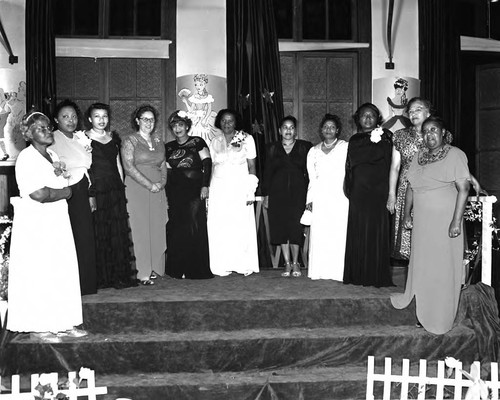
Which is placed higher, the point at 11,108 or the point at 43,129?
the point at 11,108

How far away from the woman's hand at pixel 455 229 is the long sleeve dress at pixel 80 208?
8.22 feet

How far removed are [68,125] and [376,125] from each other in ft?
7.81

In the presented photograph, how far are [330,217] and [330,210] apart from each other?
6 centimetres

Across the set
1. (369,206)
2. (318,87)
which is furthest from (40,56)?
(369,206)

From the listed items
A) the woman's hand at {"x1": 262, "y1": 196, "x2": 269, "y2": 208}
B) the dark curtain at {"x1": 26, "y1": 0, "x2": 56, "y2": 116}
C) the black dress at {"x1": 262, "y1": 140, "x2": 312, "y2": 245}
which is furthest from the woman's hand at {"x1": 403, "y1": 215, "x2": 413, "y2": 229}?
the dark curtain at {"x1": 26, "y1": 0, "x2": 56, "y2": 116}

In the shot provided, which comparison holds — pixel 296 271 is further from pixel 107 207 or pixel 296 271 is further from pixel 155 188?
pixel 107 207

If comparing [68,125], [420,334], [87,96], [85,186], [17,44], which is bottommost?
[420,334]

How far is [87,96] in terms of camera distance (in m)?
8.38

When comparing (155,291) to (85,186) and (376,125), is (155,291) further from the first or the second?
(376,125)

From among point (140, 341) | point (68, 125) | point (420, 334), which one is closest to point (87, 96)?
point (68, 125)

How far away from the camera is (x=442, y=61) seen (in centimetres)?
799

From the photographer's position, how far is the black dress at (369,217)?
6.00 meters

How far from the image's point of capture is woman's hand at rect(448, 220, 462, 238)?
5.14 m

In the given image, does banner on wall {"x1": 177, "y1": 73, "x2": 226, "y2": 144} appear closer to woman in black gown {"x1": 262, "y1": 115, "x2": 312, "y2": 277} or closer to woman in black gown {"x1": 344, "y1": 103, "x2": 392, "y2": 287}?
woman in black gown {"x1": 262, "y1": 115, "x2": 312, "y2": 277}
